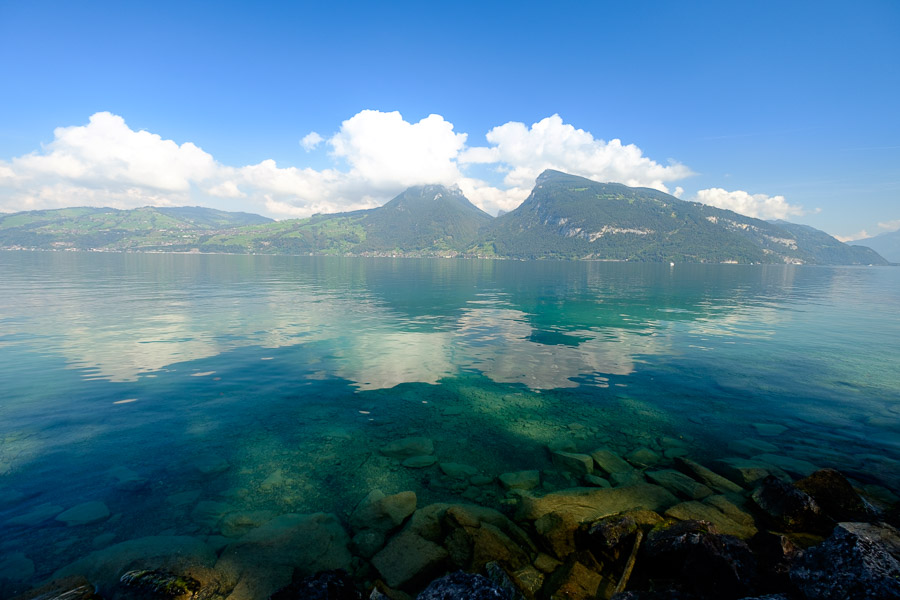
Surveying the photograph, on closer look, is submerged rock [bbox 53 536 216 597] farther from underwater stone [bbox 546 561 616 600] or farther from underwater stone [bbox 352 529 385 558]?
underwater stone [bbox 546 561 616 600]

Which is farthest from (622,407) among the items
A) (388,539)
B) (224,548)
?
(224,548)

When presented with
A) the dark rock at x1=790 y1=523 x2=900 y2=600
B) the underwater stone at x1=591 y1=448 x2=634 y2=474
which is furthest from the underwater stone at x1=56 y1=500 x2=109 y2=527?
the dark rock at x1=790 y1=523 x2=900 y2=600

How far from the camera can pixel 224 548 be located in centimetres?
1013

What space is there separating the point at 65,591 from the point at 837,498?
1930 cm

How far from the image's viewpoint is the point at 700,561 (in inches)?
315

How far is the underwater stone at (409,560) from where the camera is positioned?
354 inches

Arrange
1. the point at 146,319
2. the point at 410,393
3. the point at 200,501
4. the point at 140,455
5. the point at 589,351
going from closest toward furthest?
the point at 200,501, the point at 140,455, the point at 410,393, the point at 589,351, the point at 146,319

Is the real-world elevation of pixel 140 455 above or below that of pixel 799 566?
below

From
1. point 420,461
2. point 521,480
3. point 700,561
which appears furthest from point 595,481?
point 420,461

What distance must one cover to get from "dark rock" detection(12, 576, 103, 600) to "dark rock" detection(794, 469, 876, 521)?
18074mm

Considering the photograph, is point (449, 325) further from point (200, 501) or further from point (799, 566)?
point (799, 566)

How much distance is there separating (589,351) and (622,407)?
11.4m

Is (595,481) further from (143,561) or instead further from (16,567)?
(16,567)

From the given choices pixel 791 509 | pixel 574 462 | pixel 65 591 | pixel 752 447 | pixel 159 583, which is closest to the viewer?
pixel 65 591
